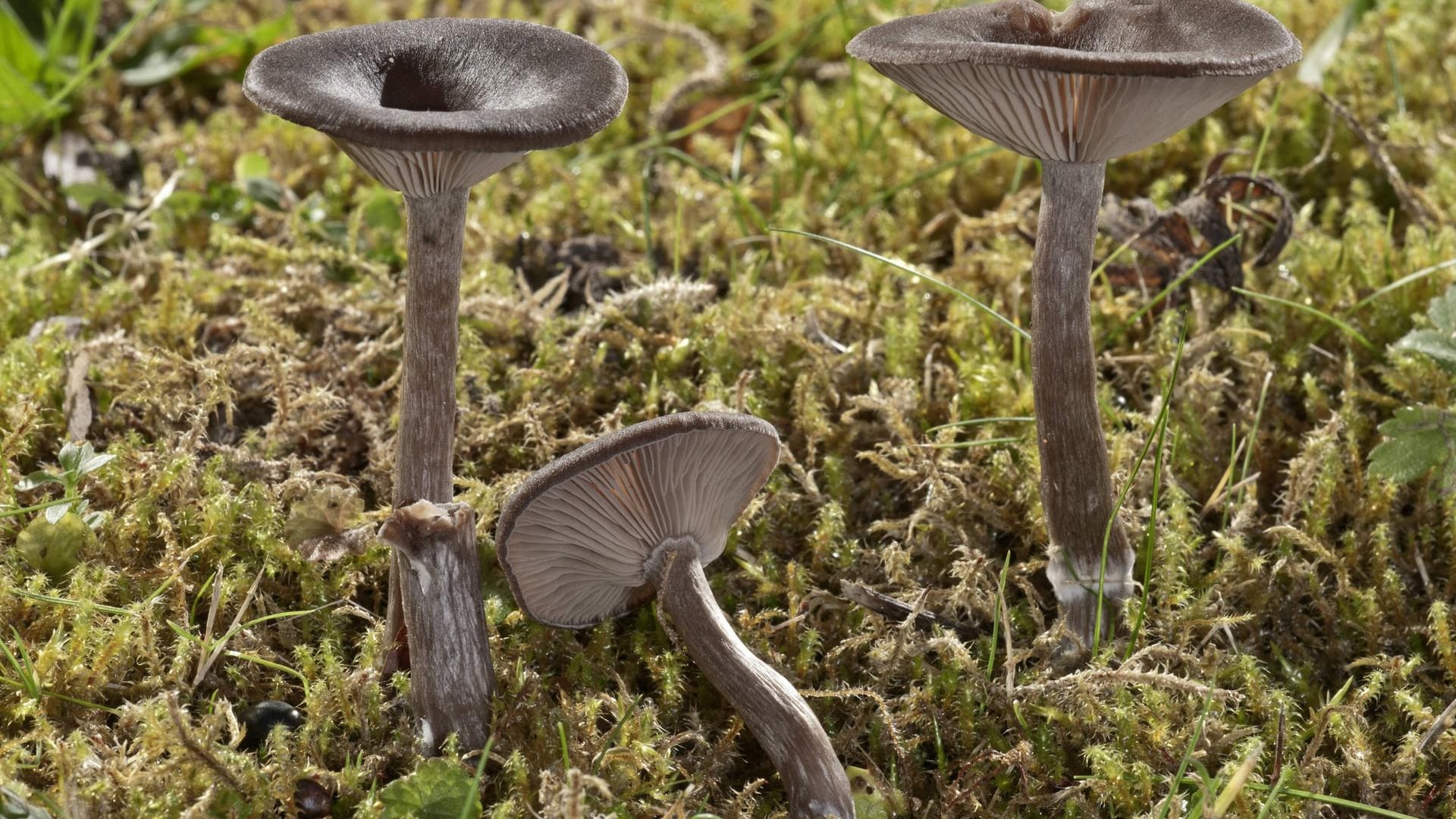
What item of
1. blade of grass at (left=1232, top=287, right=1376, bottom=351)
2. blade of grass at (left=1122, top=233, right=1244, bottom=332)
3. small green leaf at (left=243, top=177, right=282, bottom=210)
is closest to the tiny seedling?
small green leaf at (left=243, top=177, right=282, bottom=210)

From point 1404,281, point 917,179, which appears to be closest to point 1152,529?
point 1404,281

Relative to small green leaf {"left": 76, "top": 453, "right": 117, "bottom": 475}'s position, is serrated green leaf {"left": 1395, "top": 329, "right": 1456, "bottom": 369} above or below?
above

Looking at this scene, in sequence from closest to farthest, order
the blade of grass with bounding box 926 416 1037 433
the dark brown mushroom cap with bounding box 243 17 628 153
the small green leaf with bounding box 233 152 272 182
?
1. the dark brown mushroom cap with bounding box 243 17 628 153
2. the blade of grass with bounding box 926 416 1037 433
3. the small green leaf with bounding box 233 152 272 182

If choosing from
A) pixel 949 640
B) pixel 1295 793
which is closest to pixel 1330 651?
pixel 1295 793

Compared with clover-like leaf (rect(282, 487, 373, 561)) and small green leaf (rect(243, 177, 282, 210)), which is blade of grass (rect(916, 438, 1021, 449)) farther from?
small green leaf (rect(243, 177, 282, 210))

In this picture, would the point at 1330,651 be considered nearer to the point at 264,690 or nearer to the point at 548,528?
the point at 548,528

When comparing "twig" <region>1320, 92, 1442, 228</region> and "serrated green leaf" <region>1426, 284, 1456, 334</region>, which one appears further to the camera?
"twig" <region>1320, 92, 1442, 228</region>

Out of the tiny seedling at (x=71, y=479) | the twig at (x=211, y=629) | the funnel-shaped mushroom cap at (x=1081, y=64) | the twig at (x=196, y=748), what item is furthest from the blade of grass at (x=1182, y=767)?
Result: the tiny seedling at (x=71, y=479)
